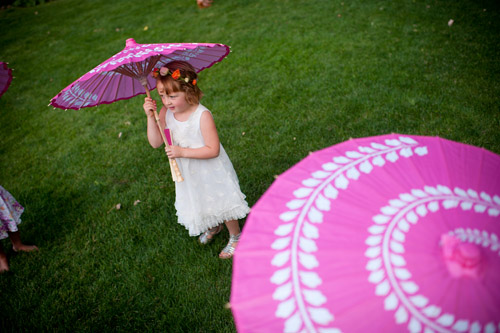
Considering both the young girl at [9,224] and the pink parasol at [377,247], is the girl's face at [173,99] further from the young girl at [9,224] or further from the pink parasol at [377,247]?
the young girl at [9,224]

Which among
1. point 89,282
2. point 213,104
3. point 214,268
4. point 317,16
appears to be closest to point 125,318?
point 89,282

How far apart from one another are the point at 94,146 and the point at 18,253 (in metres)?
2.02

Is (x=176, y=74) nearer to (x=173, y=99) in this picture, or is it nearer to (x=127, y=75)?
(x=173, y=99)

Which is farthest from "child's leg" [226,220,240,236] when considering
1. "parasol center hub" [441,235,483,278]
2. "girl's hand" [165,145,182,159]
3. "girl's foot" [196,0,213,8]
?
"girl's foot" [196,0,213,8]

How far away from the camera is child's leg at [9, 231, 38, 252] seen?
11.1 feet

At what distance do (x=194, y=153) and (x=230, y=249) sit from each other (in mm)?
1053

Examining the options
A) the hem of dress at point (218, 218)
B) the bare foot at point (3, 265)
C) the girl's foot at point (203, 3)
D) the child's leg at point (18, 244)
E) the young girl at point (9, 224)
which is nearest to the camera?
the hem of dress at point (218, 218)

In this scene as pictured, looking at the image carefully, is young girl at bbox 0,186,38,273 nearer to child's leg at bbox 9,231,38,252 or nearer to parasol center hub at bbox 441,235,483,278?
child's leg at bbox 9,231,38,252

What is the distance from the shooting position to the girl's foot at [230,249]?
3.01 meters

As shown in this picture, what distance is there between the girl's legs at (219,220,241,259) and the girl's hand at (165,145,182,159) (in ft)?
2.86

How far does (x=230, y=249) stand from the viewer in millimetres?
3025

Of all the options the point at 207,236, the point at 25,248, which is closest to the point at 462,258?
the point at 207,236

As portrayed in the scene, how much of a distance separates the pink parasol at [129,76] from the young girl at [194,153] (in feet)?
0.43

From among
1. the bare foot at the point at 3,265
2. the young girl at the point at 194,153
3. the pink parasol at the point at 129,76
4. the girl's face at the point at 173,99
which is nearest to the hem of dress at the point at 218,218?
the young girl at the point at 194,153
